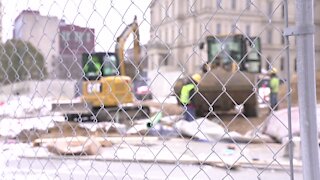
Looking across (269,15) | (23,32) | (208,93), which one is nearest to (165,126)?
(208,93)

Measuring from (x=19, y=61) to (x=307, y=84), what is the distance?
199cm

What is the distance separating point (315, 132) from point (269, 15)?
0.41 m

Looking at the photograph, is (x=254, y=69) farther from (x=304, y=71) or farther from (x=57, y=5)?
(x=304, y=71)

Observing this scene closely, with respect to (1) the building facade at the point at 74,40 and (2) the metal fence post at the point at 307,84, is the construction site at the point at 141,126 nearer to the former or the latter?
(1) the building facade at the point at 74,40

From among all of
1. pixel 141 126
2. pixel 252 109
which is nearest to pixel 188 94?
pixel 141 126

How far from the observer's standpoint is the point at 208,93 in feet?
26.2

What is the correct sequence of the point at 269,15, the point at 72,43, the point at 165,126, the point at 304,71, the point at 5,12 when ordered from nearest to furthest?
the point at 304,71 < the point at 269,15 < the point at 72,43 < the point at 5,12 < the point at 165,126

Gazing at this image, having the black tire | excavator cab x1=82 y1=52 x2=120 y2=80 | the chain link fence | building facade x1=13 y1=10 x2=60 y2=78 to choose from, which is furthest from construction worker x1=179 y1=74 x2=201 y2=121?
the black tire

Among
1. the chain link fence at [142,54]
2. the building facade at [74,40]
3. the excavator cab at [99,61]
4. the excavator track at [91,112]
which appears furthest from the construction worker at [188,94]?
the building facade at [74,40]

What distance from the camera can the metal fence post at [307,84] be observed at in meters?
1.07

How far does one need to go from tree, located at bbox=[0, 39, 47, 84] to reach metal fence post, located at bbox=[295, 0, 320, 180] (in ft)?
5.25

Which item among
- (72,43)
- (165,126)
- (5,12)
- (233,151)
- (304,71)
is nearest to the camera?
(304,71)

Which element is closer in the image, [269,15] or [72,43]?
[269,15]

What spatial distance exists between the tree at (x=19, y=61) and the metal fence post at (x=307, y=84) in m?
1.60
